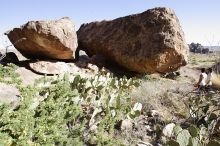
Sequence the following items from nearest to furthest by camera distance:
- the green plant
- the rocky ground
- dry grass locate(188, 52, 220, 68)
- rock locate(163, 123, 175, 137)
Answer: the green plant < rock locate(163, 123, 175, 137) < the rocky ground < dry grass locate(188, 52, 220, 68)

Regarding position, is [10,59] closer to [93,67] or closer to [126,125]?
[93,67]

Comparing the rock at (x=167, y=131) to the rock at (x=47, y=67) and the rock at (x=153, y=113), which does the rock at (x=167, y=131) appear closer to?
the rock at (x=153, y=113)

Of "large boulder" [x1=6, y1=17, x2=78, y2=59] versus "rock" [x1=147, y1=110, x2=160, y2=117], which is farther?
"large boulder" [x1=6, y1=17, x2=78, y2=59]

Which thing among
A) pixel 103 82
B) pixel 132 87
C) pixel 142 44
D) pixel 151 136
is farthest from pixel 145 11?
pixel 151 136

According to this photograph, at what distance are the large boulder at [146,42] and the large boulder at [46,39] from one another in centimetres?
191

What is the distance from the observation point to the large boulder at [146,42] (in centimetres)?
1427

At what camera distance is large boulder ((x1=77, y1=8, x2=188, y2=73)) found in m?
14.3

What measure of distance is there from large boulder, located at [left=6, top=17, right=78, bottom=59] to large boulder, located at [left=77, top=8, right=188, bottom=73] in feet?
6.27

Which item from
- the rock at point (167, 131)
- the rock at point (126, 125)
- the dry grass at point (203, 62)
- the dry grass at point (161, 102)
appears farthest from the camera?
the dry grass at point (203, 62)

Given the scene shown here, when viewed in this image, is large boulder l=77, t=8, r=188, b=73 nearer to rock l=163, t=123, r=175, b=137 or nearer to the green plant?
the green plant

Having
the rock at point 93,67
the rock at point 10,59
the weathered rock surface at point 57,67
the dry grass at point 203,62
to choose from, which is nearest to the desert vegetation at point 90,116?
the weathered rock surface at point 57,67

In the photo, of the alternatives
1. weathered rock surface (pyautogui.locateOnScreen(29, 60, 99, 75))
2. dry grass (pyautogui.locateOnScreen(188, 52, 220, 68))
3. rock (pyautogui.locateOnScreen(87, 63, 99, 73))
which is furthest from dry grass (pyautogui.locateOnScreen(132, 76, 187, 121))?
dry grass (pyautogui.locateOnScreen(188, 52, 220, 68))

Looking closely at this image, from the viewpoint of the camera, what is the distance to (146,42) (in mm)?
14523

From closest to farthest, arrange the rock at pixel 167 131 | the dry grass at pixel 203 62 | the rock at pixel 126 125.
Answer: the rock at pixel 167 131, the rock at pixel 126 125, the dry grass at pixel 203 62
